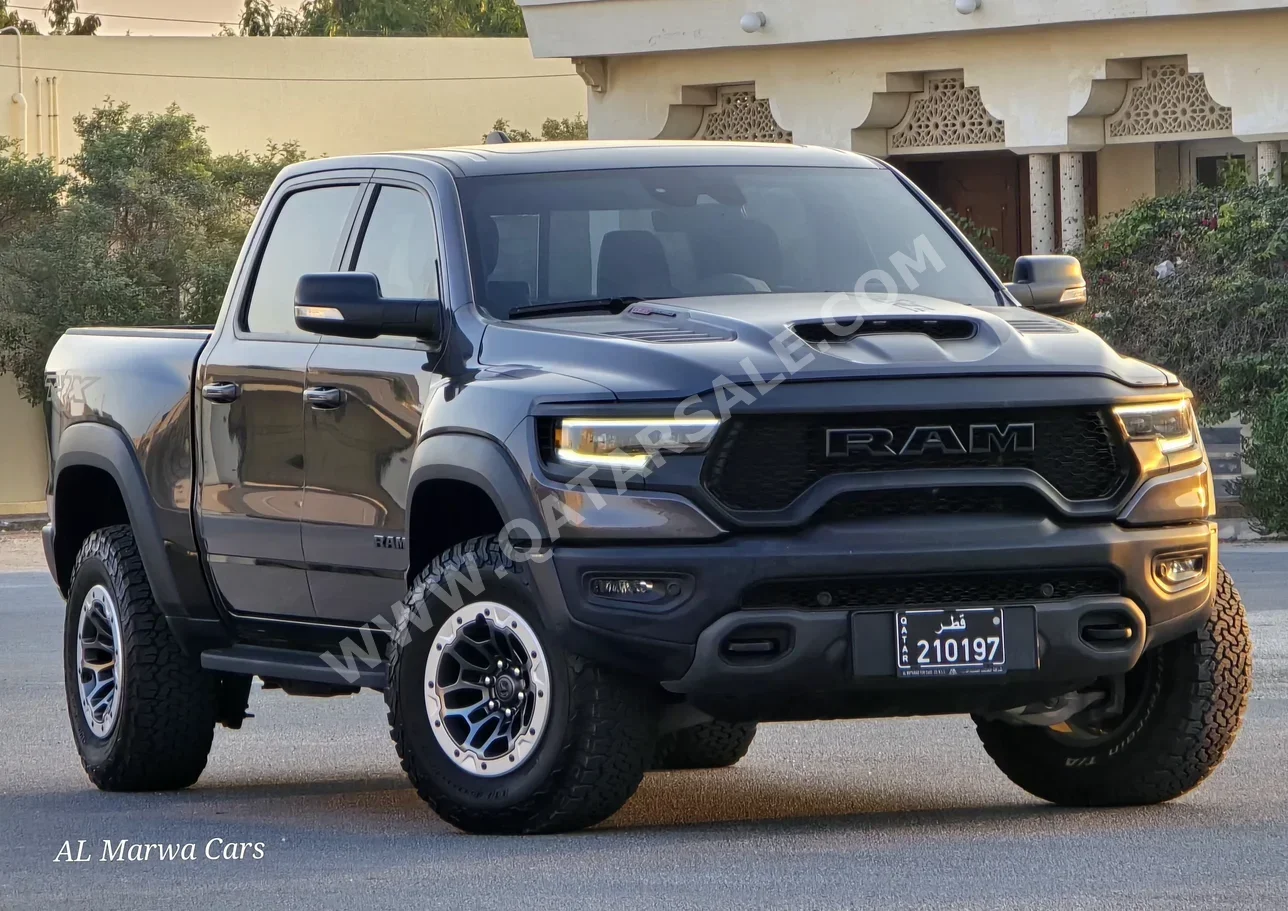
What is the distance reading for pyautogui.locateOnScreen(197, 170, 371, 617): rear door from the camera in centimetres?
797

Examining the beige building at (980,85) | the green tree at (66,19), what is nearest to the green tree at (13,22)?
the green tree at (66,19)

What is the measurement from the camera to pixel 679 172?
26.3 feet

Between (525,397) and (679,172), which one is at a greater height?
(679,172)

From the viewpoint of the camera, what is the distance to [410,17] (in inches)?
2677

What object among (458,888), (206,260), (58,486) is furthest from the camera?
(206,260)

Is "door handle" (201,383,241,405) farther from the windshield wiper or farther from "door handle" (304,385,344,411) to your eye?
the windshield wiper

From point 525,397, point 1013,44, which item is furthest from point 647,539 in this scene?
point 1013,44

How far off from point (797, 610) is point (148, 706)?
303 centimetres

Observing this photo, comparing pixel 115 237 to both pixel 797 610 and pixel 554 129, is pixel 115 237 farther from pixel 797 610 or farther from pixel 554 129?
pixel 797 610

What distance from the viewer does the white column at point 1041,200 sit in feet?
91.1

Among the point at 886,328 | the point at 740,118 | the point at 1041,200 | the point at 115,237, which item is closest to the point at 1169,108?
the point at 1041,200

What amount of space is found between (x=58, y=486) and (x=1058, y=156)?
2054cm

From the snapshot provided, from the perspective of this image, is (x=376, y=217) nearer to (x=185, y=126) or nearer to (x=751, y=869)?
(x=751, y=869)

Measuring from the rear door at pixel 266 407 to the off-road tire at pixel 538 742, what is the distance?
3.40ft
